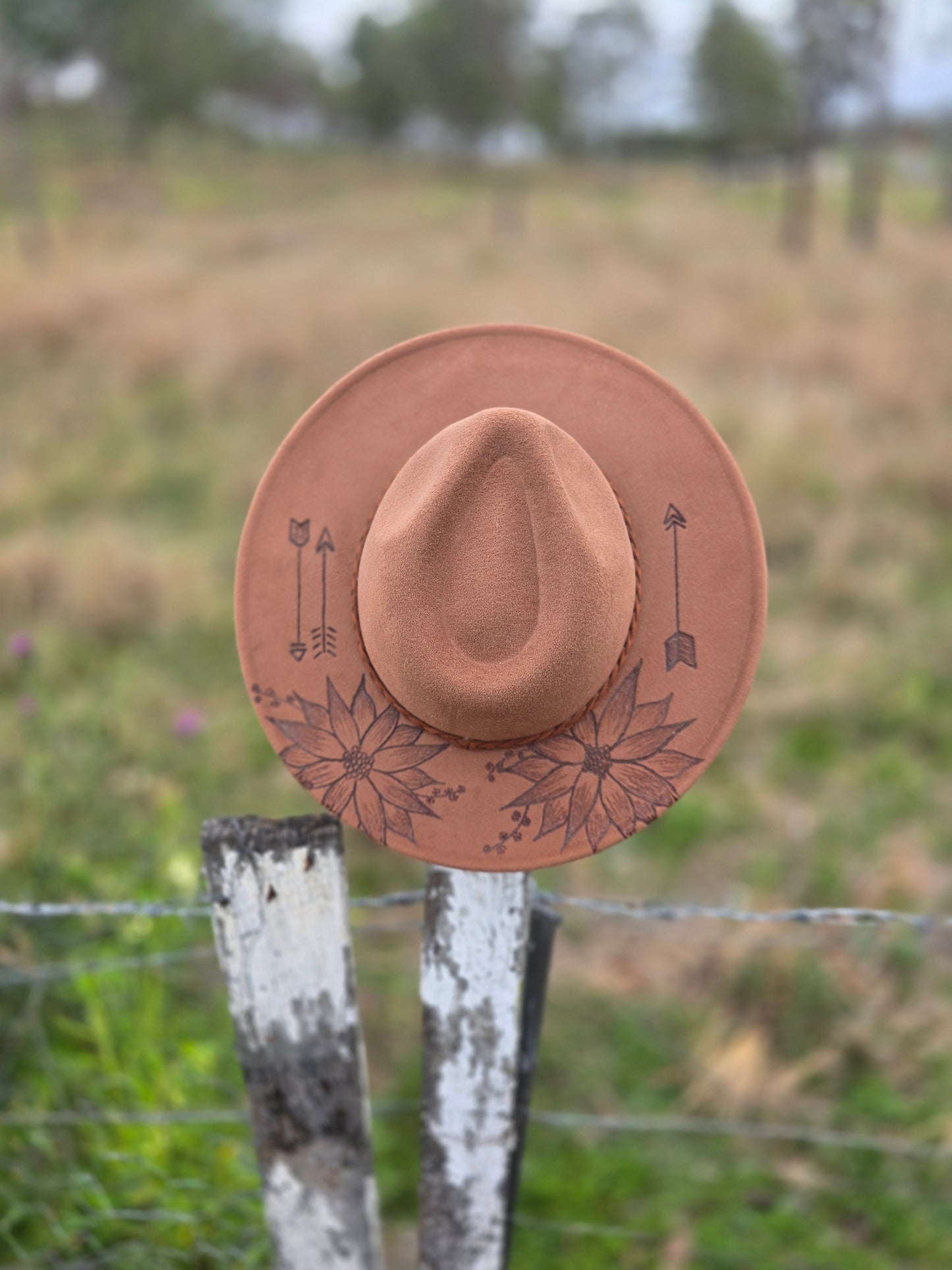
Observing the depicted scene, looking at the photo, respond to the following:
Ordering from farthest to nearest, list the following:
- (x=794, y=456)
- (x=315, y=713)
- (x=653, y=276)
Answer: (x=653, y=276), (x=794, y=456), (x=315, y=713)

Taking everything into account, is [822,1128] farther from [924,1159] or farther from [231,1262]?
[231,1262]

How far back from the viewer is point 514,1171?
1.52 m

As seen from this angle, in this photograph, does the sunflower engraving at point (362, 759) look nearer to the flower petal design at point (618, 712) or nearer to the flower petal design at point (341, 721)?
the flower petal design at point (341, 721)

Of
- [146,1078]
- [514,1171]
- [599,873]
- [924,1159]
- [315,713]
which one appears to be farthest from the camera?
[599,873]

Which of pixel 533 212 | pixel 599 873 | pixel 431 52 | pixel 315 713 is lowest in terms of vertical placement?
pixel 599 873

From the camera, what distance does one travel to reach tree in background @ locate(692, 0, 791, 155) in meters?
38.2

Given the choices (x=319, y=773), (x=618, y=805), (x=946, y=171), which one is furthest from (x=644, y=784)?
(x=946, y=171)

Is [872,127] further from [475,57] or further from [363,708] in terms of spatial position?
[475,57]

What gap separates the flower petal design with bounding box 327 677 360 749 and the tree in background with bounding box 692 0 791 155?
44.2 m

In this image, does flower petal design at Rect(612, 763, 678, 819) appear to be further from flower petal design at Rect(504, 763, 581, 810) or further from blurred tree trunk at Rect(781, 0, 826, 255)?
blurred tree trunk at Rect(781, 0, 826, 255)

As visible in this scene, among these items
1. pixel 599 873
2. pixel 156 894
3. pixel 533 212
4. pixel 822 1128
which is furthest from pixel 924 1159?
pixel 533 212

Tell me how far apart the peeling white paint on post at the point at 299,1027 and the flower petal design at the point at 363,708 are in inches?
6.7

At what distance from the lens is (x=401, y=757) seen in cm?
112

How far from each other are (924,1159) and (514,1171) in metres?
1.38
